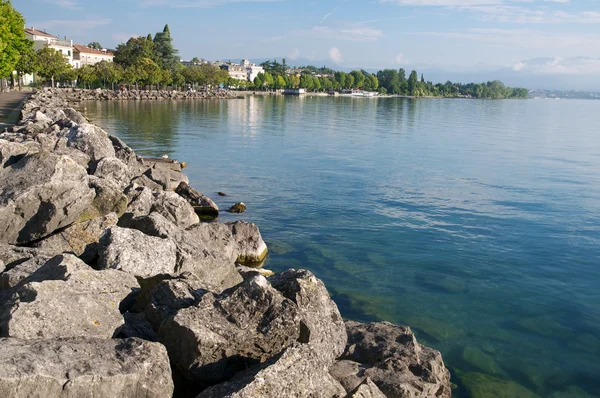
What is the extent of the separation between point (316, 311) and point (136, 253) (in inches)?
147

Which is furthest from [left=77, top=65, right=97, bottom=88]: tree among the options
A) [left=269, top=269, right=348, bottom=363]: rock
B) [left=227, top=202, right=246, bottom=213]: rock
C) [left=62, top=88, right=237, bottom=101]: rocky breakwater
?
[left=269, top=269, right=348, bottom=363]: rock

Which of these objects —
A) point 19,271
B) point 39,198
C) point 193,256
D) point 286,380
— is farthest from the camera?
point 39,198

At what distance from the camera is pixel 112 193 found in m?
14.0

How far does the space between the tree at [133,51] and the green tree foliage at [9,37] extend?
6995cm

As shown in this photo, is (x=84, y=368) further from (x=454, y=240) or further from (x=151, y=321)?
(x=454, y=240)

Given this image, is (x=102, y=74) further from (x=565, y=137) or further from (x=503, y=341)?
(x=503, y=341)

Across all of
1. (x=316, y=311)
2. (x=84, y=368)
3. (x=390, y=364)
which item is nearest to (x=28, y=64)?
(x=316, y=311)

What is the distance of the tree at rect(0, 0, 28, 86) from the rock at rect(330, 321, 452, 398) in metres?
49.0

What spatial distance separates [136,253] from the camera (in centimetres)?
1036

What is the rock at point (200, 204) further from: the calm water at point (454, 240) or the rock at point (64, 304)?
the rock at point (64, 304)

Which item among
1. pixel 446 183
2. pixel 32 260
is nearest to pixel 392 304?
pixel 32 260

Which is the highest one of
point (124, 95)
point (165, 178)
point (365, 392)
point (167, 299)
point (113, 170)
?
point (124, 95)

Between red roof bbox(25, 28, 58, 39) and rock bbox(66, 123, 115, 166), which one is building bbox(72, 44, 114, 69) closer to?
red roof bbox(25, 28, 58, 39)

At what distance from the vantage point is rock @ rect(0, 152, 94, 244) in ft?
38.2
